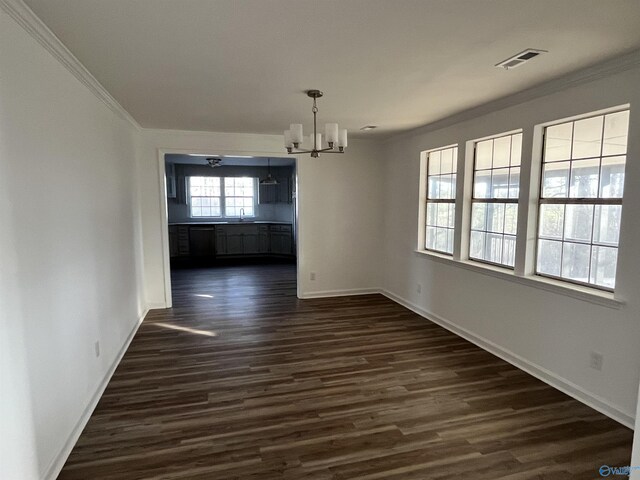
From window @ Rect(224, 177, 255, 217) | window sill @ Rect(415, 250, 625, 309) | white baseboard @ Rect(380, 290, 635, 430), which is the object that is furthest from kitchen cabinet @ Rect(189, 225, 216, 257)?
window sill @ Rect(415, 250, 625, 309)

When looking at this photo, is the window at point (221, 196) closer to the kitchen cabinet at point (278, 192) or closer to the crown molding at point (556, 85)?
the kitchen cabinet at point (278, 192)

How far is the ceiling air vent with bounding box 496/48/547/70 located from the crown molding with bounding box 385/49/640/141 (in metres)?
0.56

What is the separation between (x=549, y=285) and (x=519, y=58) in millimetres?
1768

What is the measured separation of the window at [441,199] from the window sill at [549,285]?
0.44 meters

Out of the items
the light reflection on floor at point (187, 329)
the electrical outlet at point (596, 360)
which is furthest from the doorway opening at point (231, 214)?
the electrical outlet at point (596, 360)

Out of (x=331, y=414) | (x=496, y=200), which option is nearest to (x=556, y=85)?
(x=496, y=200)

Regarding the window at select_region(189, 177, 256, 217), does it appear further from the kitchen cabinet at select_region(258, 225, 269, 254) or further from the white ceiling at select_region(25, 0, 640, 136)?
the white ceiling at select_region(25, 0, 640, 136)

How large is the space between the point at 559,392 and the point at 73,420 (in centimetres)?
349

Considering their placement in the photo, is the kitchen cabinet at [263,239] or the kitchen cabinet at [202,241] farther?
the kitchen cabinet at [263,239]

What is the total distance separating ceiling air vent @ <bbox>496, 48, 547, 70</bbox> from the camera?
7.68 ft

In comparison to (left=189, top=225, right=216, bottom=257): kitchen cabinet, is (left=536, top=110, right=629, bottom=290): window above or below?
above

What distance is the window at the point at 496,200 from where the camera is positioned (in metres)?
3.53

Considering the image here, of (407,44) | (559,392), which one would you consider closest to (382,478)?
(559,392)

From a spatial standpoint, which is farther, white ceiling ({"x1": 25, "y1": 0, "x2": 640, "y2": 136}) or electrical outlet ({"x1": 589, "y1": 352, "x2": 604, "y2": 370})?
electrical outlet ({"x1": 589, "y1": 352, "x2": 604, "y2": 370})
